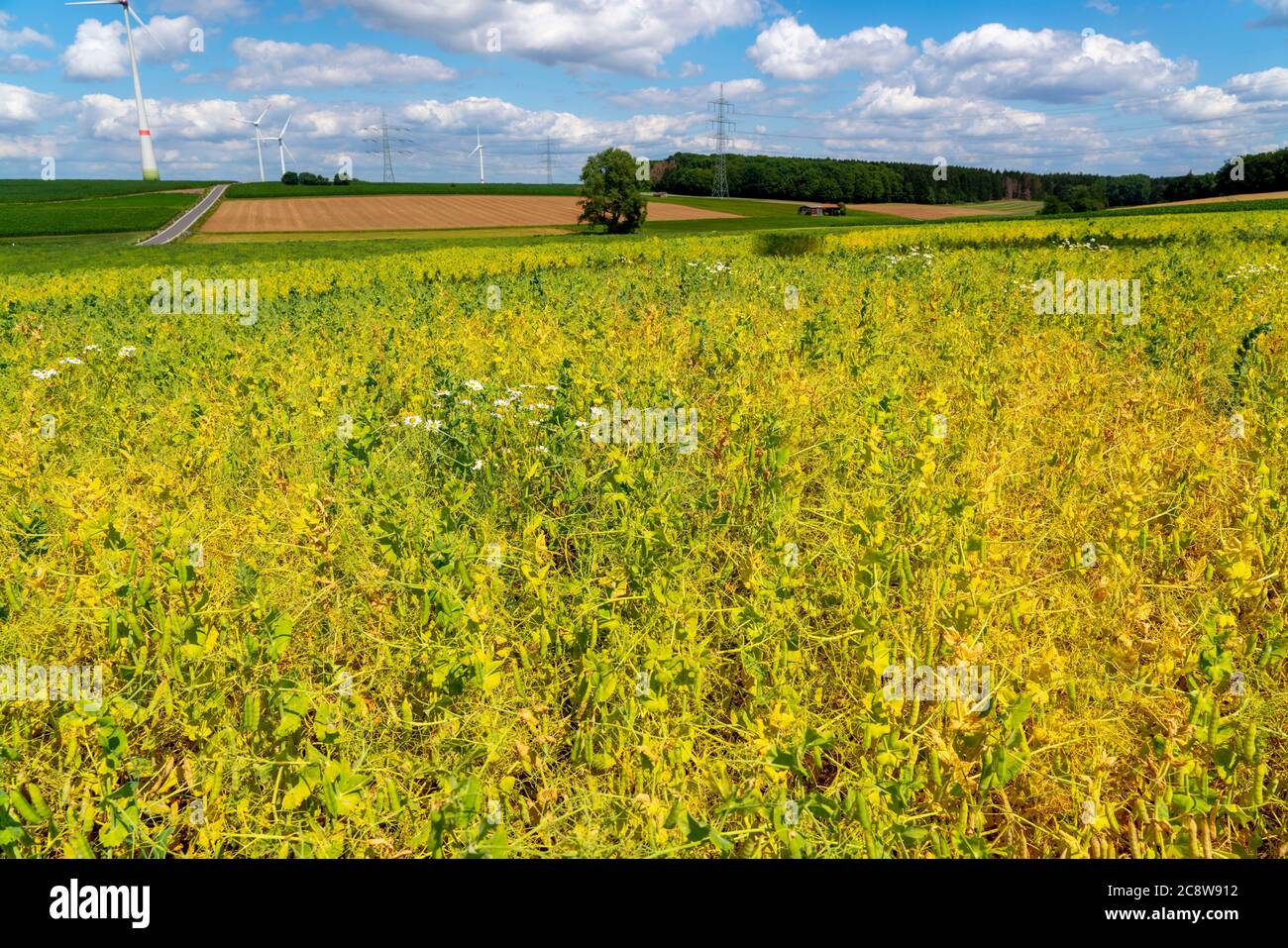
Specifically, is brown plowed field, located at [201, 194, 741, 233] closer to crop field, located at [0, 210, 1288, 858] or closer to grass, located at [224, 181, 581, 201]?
grass, located at [224, 181, 581, 201]

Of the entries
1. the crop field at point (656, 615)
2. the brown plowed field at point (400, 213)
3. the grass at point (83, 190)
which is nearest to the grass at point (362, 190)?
the brown plowed field at point (400, 213)

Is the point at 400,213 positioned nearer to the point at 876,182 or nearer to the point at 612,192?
the point at 612,192

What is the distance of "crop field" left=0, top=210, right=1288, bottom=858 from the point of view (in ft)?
7.91

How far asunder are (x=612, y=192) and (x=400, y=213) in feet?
81.7

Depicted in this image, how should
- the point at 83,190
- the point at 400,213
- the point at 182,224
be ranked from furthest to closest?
the point at 83,190 < the point at 400,213 < the point at 182,224

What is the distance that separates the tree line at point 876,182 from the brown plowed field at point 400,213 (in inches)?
1207

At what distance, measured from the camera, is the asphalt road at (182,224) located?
53.6 m

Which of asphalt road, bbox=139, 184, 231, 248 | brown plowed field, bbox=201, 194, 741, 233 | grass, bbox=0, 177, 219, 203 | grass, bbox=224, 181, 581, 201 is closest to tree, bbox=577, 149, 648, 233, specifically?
brown plowed field, bbox=201, 194, 741, 233

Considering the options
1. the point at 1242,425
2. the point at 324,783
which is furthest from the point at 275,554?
the point at 1242,425

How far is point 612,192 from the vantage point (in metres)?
68.8

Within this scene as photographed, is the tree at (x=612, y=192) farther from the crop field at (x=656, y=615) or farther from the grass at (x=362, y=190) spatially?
the crop field at (x=656, y=615)

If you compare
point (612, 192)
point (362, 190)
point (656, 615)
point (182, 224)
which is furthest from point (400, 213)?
point (656, 615)

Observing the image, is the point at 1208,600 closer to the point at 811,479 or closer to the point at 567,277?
the point at 811,479

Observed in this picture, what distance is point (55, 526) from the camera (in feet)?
14.5
